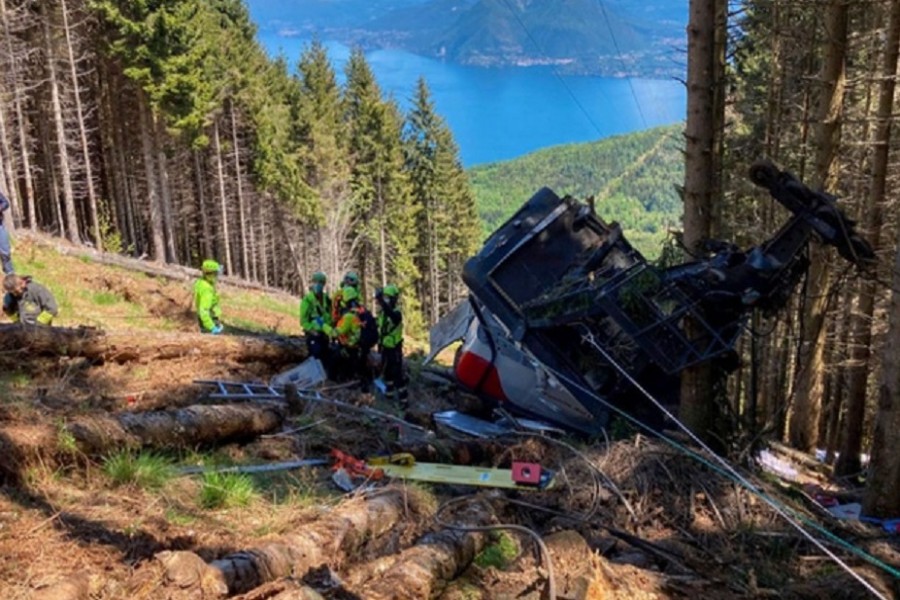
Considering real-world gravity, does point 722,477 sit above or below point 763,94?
below

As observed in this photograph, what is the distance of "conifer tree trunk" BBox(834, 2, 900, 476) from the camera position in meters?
11.5

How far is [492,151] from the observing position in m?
127

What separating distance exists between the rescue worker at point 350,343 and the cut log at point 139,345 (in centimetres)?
90

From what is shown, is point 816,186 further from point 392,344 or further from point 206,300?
point 206,300

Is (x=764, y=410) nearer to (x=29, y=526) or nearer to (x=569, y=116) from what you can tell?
(x=29, y=526)

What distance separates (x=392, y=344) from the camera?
1151 cm

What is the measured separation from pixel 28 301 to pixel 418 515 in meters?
7.63

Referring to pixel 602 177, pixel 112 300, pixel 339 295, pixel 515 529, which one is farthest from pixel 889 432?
pixel 602 177

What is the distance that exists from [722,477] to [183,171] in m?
41.9

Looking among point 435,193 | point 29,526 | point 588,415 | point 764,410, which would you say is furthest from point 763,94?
point 435,193

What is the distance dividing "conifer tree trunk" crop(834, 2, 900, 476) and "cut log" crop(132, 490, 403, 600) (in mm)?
9379

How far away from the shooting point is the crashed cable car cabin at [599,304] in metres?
7.79

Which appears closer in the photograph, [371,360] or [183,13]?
[371,360]

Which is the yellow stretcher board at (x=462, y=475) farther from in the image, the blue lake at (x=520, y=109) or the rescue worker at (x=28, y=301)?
the blue lake at (x=520, y=109)
